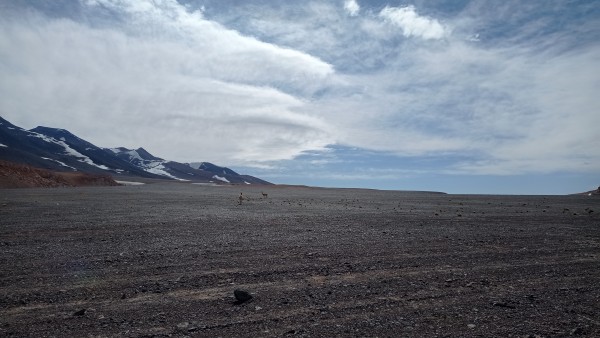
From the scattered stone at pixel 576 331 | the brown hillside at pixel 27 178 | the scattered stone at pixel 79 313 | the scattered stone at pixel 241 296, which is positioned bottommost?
the scattered stone at pixel 79 313

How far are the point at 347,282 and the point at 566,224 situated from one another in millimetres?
14065

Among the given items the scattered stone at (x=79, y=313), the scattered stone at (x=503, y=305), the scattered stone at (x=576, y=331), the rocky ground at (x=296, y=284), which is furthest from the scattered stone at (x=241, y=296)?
the scattered stone at (x=576, y=331)

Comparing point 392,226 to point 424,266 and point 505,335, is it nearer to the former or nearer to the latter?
point 424,266

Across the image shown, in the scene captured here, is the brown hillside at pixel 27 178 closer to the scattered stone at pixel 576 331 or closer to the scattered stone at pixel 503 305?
the scattered stone at pixel 503 305

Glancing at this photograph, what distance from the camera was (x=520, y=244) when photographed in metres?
Answer: 11.3

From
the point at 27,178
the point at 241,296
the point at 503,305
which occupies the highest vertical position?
the point at 27,178

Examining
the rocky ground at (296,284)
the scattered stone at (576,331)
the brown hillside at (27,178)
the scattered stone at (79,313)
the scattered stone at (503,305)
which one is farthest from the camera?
the brown hillside at (27,178)

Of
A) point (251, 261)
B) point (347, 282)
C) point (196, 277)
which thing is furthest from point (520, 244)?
point (196, 277)

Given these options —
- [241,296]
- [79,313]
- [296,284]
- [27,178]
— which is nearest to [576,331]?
[296,284]

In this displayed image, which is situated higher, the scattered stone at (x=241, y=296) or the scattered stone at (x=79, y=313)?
the scattered stone at (x=241, y=296)

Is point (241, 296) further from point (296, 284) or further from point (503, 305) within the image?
point (503, 305)

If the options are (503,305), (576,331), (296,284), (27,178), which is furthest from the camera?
(27,178)

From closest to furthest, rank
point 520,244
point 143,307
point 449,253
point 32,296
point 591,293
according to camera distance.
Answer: point 143,307, point 32,296, point 591,293, point 449,253, point 520,244

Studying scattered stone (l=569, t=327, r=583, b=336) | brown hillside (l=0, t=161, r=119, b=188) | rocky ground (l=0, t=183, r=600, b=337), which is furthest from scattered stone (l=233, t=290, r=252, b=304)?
brown hillside (l=0, t=161, r=119, b=188)
